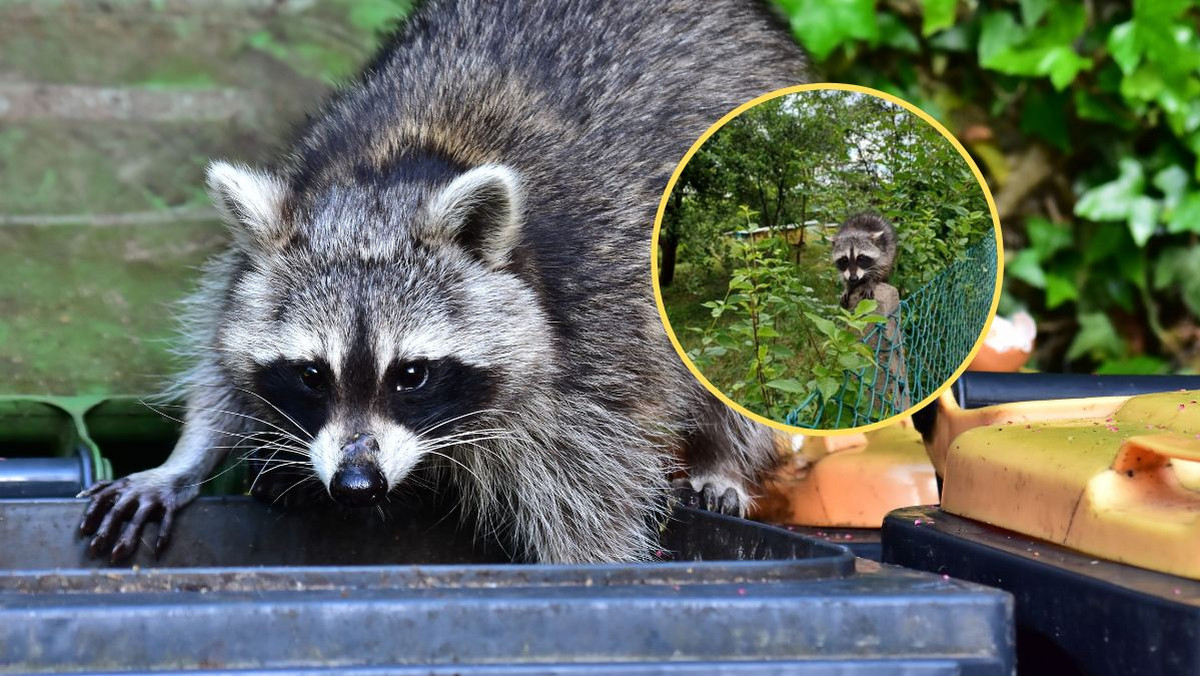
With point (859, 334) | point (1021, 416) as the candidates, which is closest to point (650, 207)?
point (859, 334)

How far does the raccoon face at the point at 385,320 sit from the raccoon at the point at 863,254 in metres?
0.52

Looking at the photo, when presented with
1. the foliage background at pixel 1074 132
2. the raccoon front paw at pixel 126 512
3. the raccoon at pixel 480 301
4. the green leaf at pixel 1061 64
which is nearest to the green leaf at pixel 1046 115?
the foliage background at pixel 1074 132

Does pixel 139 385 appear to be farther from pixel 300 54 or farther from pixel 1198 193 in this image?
pixel 1198 193

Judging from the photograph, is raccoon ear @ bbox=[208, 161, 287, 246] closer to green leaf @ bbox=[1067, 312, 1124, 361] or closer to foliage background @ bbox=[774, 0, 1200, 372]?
foliage background @ bbox=[774, 0, 1200, 372]

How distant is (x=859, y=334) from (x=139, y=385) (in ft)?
5.72

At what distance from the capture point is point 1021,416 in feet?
5.61

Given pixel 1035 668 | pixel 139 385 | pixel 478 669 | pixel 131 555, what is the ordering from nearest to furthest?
pixel 478 669
pixel 1035 668
pixel 131 555
pixel 139 385

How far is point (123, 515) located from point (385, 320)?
47 cm

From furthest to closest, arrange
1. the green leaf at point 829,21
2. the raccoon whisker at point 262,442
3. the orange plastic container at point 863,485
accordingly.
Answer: the green leaf at point 829,21
the orange plastic container at point 863,485
the raccoon whisker at point 262,442

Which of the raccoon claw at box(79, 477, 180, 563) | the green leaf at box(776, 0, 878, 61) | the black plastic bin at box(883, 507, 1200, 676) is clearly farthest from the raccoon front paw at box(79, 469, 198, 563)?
the green leaf at box(776, 0, 878, 61)

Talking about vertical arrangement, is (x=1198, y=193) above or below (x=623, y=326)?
above

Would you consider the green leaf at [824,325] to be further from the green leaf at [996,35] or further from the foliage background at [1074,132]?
the green leaf at [996,35]

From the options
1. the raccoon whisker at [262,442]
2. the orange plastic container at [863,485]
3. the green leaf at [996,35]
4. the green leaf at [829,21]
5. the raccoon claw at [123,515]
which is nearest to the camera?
the raccoon claw at [123,515]

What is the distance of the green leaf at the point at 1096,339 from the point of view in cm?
376
